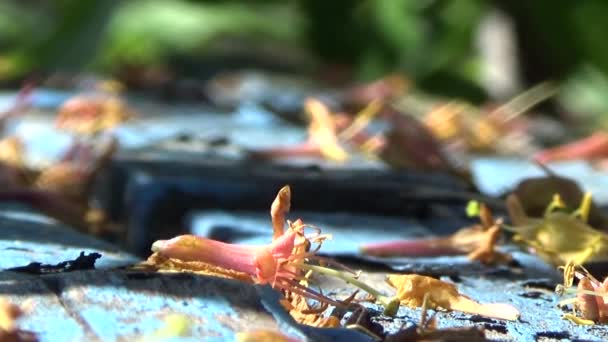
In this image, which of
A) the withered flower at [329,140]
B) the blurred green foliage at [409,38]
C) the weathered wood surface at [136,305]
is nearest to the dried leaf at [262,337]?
the weathered wood surface at [136,305]

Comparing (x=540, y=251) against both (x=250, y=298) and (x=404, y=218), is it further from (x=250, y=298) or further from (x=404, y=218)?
(x=250, y=298)

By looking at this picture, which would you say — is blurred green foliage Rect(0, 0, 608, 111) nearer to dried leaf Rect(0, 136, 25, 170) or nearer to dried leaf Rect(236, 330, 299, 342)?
dried leaf Rect(0, 136, 25, 170)

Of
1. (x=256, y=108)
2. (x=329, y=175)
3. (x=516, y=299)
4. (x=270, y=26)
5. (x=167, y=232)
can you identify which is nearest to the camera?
(x=516, y=299)

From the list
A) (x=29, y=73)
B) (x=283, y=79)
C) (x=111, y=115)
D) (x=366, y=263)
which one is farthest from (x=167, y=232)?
(x=283, y=79)

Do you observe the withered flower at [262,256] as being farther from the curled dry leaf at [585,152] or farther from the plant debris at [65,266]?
the curled dry leaf at [585,152]

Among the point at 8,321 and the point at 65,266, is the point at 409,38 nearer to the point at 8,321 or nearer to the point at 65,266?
the point at 65,266

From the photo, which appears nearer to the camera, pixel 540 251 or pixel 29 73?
pixel 540 251

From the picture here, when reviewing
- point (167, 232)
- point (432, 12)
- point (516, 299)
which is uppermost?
point (432, 12)
